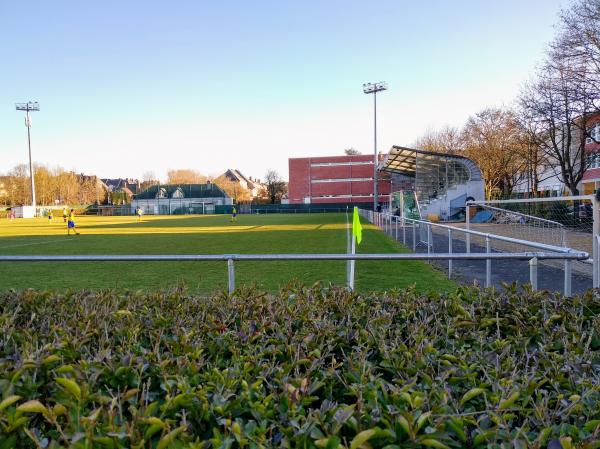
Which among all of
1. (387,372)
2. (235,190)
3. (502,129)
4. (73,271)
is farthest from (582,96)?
(235,190)

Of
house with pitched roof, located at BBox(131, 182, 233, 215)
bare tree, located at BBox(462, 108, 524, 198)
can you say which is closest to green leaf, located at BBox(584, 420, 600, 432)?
bare tree, located at BBox(462, 108, 524, 198)

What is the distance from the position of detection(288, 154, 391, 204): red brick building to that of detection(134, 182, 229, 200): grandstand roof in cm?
1761

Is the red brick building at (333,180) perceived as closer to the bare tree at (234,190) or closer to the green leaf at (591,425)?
the bare tree at (234,190)

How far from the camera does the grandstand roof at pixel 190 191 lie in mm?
92250

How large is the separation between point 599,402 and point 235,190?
11566cm

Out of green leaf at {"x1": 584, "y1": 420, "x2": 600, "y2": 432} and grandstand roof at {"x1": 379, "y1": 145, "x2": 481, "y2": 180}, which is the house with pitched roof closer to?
grandstand roof at {"x1": 379, "y1": 145, "x2": 481, "y2": 180}

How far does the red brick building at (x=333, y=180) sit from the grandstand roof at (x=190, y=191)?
17.6 metres

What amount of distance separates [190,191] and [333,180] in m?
31.7

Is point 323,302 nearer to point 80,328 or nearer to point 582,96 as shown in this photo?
point 80,328

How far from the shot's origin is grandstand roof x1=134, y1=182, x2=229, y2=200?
9225 centimetres

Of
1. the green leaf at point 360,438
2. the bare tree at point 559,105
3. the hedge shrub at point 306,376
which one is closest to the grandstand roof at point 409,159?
the bare tree at point 559,105

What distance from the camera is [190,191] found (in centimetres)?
9431

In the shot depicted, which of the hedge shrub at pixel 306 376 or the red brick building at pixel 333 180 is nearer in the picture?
the hedge shrub at pixel 306 376

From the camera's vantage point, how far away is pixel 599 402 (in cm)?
167
